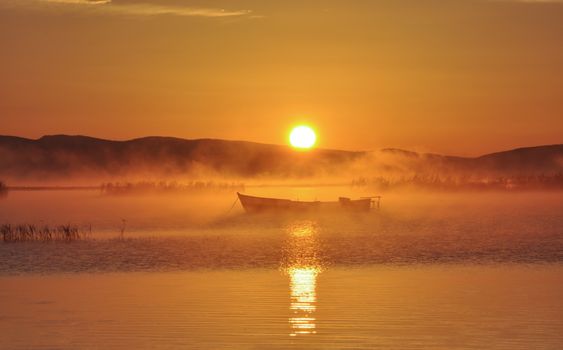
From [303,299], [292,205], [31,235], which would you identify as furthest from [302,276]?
[292,205]

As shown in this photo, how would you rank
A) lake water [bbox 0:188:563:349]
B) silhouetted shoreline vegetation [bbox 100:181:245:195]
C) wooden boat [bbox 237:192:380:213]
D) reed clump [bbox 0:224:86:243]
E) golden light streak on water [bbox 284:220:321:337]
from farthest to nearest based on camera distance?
silhouetted shoreline vegetation [bbox 100:181:245:195], wooden boat [bbox 237:192:380:213], reed clump [bbox 0:224:86:243], golden light streak on water [bbox 284:220:321:337], lake water [bbox 0:188:563:349]

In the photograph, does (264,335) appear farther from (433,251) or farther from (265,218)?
(265,218)

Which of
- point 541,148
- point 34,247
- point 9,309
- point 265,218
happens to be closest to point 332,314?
point 9,309

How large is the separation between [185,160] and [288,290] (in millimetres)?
153242

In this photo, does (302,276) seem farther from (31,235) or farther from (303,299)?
(31,235)

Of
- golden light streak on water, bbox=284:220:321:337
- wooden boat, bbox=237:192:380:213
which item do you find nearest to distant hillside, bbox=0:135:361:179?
wooden boat, bbox=237:192:380:213

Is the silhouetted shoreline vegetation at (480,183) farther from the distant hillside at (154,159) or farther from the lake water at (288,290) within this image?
the distant hillside at (154,159)

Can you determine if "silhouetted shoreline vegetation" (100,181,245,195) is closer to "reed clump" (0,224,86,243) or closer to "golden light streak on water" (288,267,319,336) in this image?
"reed clump" (0,224,86,243)

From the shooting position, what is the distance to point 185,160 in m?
174

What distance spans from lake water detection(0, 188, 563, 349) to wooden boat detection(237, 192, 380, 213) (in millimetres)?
18050

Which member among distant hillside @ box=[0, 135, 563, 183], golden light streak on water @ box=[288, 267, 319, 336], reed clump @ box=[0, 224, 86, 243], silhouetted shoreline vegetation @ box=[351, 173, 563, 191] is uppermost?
distant hillside @ box=[0, 135, 563, 183]

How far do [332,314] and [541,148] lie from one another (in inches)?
6235

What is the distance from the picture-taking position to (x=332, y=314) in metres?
18.4

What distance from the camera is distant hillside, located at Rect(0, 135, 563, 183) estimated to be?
550ft
